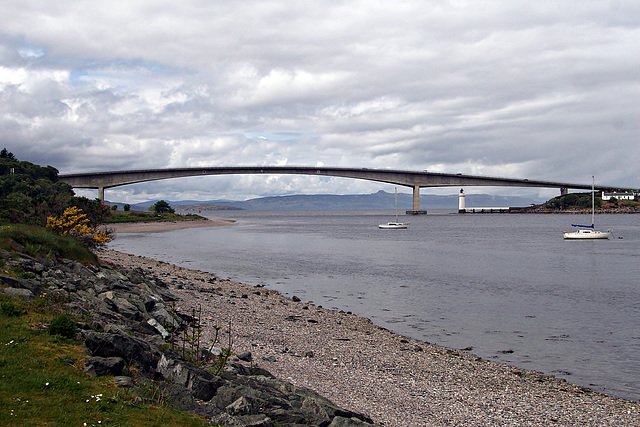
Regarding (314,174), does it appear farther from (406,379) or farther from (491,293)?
(406,379)

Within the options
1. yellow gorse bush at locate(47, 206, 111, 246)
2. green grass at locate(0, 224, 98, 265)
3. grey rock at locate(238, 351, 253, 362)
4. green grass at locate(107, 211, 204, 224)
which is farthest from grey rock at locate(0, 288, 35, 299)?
green grass at locate(107, 211, 204, 224)

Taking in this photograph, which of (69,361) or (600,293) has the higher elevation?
(69,361)

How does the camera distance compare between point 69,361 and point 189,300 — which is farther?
point 189,300

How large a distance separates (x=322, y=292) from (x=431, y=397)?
1905 cm

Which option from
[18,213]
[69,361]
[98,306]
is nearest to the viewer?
[69,361]

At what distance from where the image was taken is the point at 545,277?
3756cm

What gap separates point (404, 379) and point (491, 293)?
1923 cm

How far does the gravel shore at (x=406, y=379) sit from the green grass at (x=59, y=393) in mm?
4833

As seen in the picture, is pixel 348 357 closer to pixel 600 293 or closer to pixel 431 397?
pixel 431 397

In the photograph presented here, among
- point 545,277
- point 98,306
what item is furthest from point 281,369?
point 545,277

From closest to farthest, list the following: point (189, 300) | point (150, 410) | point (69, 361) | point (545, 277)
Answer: point (150, 410) → point (69, 361) → point (189, 300) → point (545, 277)

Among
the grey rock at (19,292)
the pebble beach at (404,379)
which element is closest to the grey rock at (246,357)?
the pebble beach at (404,379)

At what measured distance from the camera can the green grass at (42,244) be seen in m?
19.0

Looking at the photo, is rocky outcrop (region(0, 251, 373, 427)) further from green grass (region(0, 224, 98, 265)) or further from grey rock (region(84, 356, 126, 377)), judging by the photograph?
green grass (region(0, 224, 98, 265))
